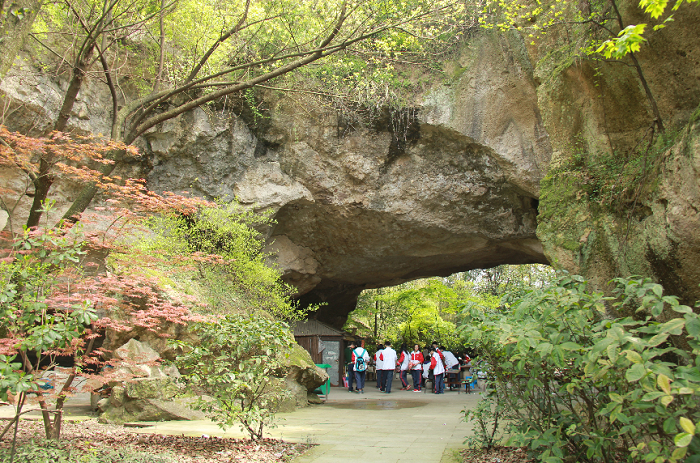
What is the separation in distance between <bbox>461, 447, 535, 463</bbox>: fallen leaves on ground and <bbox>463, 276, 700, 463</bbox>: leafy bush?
35 centimetres

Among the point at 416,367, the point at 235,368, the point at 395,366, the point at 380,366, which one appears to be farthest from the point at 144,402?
the point at 416,367

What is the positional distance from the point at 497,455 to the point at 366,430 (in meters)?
2.23

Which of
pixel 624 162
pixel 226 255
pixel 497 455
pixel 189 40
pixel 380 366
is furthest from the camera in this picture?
pixel 380 366

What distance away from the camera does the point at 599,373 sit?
2160mm

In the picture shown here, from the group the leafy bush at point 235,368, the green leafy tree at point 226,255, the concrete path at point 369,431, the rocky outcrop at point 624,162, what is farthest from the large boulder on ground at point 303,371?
the rocky outcrop at point 624,162

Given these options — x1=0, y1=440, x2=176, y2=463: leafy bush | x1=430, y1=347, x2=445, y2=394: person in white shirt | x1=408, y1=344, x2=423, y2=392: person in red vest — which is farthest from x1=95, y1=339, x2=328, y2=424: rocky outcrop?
x1=408, y1=344, x2=423, y2=392: person in red vest

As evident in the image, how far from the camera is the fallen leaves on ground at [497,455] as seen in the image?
13.2ft

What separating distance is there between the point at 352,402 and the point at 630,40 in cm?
872

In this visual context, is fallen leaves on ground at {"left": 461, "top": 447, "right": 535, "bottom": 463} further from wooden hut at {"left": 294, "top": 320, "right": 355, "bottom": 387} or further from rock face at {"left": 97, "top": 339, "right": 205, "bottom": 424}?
wooden hut at {"left": 294, "top": 320, "right": 355, "bottom": 387}

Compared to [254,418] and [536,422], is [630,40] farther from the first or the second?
[254,418]

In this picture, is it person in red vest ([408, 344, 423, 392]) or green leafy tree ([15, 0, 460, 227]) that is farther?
person in red vest ([408, 344, 423, 392])

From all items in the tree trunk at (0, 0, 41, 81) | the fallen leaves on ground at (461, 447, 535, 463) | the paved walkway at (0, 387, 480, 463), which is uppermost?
the tree trunk at (0, 0, 41, 81)

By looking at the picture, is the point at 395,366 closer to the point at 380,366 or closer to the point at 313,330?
the point at 380,366

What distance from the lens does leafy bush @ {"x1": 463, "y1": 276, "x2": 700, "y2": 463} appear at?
6.34ft
